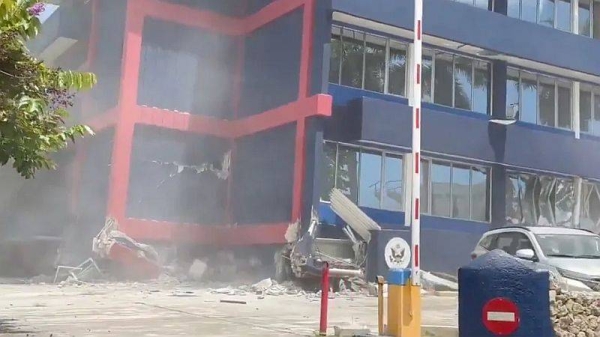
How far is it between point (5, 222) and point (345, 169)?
14131mm

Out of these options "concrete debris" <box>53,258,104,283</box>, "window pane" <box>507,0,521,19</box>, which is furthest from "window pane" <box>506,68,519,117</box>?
"concrete debris" <box>53,258,104,283</box>

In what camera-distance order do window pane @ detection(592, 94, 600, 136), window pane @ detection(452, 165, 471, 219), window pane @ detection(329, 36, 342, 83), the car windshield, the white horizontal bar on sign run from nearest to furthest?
the white horizontal bar on sign < the car windshield < window pane @ detection(329, 36, 342, 83) < window pane @ detection(452, 165, 471, 219) < window pane @ detection(592, 94, 600, 136)

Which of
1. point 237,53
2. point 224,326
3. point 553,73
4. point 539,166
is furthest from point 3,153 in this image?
point 553,73

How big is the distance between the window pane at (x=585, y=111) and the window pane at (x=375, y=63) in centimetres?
878

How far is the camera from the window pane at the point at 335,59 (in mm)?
18906

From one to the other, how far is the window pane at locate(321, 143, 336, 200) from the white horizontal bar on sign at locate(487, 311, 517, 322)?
14.0 metres

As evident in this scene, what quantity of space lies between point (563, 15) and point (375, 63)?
8.73 meters

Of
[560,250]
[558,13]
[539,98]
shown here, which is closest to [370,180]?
[560,250]

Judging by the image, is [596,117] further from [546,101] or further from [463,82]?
[463,82]

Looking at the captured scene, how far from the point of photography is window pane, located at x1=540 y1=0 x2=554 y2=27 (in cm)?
2369

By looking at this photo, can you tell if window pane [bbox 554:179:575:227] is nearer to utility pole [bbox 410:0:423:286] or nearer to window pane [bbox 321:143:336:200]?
window pane [bbox 321:143:336:200]

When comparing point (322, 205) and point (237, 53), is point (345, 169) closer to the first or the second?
point (322, 205)

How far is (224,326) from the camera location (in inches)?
371

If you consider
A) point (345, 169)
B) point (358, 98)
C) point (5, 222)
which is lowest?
point (5, 222)
